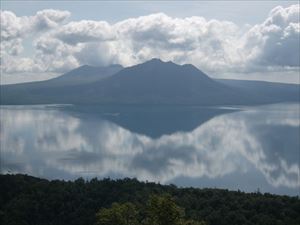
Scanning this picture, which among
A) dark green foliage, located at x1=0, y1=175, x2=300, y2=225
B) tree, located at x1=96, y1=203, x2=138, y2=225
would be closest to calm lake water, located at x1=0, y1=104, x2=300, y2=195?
dark green foliage, located at x1=0, y1=175, x2=300, y2=225

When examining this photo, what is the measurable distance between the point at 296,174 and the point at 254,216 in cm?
3690

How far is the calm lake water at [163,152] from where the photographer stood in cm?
6172

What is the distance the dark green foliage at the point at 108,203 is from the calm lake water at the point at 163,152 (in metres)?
18.8

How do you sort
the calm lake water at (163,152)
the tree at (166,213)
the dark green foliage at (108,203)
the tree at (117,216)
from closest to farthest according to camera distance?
the tree at (166,213) → the tree at (117,216) → the dark green foliage at (108,203) → the calm lake water at (163,152)

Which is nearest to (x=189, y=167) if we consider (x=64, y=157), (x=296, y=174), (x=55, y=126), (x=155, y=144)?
(x=296, y=174)

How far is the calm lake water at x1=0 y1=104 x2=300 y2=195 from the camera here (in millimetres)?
61719

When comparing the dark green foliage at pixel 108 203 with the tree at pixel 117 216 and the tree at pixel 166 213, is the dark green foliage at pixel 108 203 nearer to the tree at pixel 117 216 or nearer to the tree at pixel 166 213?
the tree at pixel 117 216

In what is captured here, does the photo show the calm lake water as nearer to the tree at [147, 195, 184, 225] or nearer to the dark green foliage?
the dark green foliage

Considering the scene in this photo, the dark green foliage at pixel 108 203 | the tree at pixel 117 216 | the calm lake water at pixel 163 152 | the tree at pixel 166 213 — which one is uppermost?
the tree at pixel 166 213

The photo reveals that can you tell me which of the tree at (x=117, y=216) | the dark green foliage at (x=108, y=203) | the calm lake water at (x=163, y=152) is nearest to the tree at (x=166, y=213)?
the tree at (x=117, y=216)

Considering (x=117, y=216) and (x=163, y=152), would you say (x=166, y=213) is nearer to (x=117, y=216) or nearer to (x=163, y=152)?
(x=117, y=216)

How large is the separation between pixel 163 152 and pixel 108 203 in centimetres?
4850

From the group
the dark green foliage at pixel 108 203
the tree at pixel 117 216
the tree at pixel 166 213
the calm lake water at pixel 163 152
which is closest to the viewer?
the tree at pixel 166 213

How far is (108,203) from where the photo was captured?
36875 millimetres
